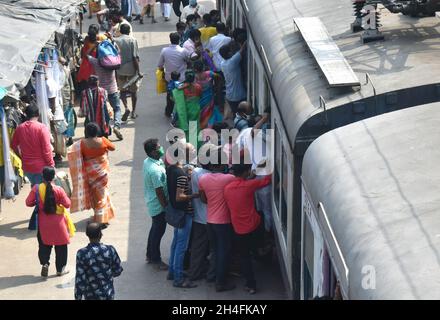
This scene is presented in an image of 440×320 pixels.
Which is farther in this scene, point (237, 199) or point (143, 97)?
point (143, 97)

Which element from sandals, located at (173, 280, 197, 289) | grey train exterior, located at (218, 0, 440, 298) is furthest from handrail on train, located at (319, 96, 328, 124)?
sandals, located at (173, 280, 197, 289)

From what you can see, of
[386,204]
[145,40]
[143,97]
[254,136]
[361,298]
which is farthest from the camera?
[145,40]

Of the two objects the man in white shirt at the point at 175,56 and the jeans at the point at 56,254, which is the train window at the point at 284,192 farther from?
the man in white shirt at the point at 175,56

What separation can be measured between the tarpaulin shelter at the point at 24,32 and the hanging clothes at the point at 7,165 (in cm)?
41

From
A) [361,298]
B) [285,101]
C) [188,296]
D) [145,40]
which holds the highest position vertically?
[361,298]

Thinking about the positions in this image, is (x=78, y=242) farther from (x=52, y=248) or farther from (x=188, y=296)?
(x=188, y=296)

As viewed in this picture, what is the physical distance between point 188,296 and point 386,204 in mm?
4756

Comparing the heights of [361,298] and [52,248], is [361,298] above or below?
above

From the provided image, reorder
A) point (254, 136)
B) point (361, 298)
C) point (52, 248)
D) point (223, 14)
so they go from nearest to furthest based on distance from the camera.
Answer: point (361, 298) < point (254, 136) < point (52, 248) < point (223, 14)

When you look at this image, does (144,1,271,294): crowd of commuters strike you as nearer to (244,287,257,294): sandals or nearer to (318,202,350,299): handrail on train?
(244,287,257,294): sandals

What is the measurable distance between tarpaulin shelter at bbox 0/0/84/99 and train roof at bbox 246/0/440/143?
2815 millimetres

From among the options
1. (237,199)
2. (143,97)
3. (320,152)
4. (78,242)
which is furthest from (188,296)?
(143,97)

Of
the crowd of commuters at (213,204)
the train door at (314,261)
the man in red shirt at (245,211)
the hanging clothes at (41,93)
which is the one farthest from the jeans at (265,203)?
the hanging clothes at (41,93)

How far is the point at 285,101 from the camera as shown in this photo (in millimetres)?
8719
